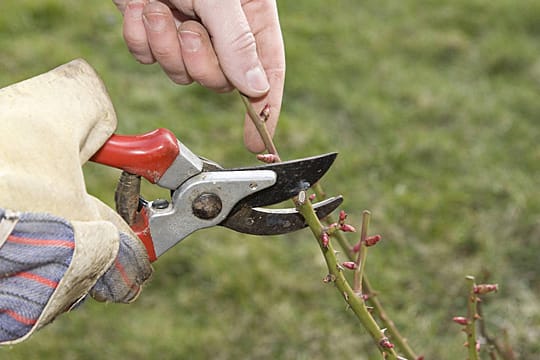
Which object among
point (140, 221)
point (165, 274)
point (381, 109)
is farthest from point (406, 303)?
point (140, 221)

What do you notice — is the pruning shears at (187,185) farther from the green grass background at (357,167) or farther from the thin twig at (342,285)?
the green grass background at (357,167)

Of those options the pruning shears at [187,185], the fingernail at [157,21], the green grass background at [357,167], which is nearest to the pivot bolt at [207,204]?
the pruning shears at [187,185]

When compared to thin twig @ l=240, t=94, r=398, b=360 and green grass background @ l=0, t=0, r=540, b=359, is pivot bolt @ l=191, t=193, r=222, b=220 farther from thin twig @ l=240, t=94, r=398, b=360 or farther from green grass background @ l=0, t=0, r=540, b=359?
green grass background @ l=0, t=0, r=540, b=359

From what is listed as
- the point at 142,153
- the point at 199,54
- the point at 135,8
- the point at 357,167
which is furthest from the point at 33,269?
the point at 357,167

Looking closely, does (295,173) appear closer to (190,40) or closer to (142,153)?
(142,153)

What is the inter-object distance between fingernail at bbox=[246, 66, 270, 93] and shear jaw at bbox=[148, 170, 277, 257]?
0.55 ft

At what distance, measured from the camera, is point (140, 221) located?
1332mm

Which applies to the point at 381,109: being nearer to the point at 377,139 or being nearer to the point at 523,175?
the point at 377,139

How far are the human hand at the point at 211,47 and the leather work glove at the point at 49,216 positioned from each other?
10.9 inches

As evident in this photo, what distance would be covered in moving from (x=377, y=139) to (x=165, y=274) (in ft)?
3.62

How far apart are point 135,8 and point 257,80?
0.33m

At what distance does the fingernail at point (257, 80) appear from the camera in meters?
1.36

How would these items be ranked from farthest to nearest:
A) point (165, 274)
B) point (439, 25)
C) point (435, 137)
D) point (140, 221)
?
point (439, 25), point (435, 137), point (165, 274), point (140, 221)

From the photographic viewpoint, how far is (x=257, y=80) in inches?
53.6
